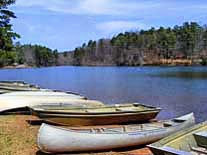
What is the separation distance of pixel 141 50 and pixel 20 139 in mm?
115945

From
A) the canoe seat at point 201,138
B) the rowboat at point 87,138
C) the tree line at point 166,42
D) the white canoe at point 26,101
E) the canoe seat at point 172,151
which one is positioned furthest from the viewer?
the tree line at point 166,42

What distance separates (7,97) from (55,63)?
15314 cm

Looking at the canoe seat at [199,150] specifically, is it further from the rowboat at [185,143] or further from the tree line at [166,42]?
the tree line at [166,42]

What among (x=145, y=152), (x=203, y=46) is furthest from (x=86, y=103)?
(x=203, y=46)

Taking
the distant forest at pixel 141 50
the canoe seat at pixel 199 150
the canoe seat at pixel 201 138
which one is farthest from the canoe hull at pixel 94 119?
the distant forest at pixel 141 50

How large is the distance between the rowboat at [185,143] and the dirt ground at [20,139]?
107 inches

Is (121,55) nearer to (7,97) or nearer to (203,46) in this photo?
(203,46)

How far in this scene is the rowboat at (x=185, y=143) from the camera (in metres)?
6.77

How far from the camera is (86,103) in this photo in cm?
1636

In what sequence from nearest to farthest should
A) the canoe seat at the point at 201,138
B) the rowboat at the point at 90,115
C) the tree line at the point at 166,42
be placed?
the canoe seat at the point at 201,138, the rowboat at the point at 90,115, the tree line at the point at 166,42

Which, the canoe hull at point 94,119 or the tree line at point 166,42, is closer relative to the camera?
the canoe hull at point 94,119

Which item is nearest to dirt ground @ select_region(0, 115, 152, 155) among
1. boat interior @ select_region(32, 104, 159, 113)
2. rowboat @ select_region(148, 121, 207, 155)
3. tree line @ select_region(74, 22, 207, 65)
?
boat interior @ select_region(32, 104, 159, 113)

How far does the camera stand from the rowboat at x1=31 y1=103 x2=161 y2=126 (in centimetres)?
1270

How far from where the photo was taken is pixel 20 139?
10391 mm
